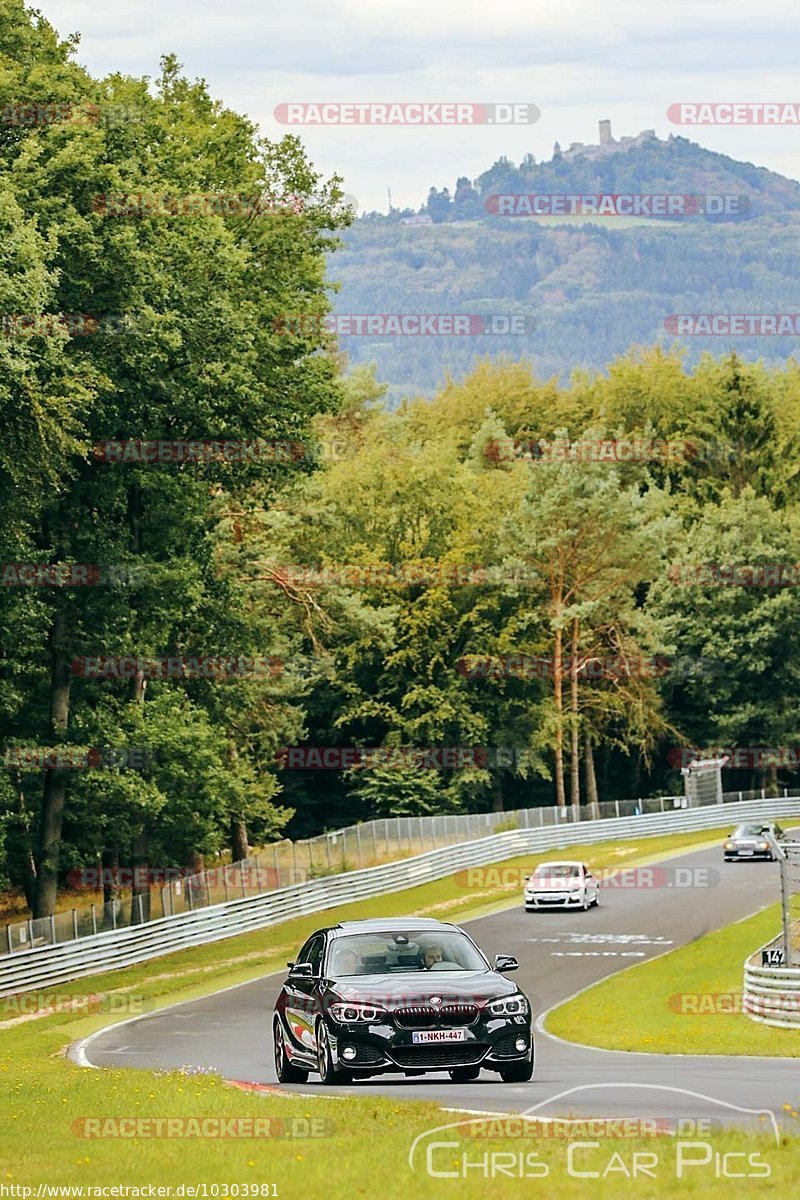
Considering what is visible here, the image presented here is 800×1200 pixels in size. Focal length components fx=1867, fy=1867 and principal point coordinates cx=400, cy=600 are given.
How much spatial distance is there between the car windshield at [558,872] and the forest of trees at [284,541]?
27.9 ft

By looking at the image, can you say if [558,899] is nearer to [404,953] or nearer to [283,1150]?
[404,953]

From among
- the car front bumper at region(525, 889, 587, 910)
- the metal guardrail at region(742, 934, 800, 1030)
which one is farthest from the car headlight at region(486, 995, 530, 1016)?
the car front bumper at region(525, 889, 587, 910)

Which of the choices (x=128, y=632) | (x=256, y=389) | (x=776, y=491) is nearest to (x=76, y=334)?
(x=256, y=389)

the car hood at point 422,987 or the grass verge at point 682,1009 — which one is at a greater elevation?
the car hood at point 422,987

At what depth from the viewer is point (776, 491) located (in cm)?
10681

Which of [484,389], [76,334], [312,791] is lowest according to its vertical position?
[312,791]

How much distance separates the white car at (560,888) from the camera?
4856cm

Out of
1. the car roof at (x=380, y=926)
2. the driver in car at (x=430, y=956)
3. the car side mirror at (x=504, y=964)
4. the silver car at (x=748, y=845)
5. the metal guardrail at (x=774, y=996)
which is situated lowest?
the silver car at (x=748, y=845)

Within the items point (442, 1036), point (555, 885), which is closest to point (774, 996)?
point (442, 1036)

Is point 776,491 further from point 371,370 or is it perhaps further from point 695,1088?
point 695,1088

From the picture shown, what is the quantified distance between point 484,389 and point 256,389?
8365cm

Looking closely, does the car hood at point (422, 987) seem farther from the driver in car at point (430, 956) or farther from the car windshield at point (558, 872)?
the car windshield at point (558, 872)

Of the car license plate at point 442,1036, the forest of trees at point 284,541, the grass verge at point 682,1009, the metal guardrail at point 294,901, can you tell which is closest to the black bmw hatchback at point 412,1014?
the car license plate at point 442,1036

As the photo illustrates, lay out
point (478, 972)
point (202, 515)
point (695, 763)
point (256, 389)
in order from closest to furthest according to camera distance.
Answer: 1. point (478, 972)
2. point (256, 389)
3. point (202, 515)
4. point (695, 763)
